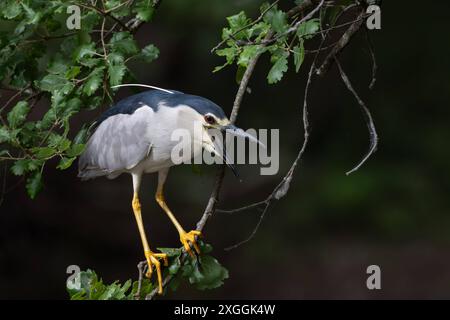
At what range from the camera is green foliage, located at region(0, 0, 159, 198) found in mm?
2646

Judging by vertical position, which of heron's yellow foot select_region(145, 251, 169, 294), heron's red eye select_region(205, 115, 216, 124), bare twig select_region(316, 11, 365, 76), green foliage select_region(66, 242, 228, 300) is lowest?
green foliage select_region(66, 242, 228, 300)

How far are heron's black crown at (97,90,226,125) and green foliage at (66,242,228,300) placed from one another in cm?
43

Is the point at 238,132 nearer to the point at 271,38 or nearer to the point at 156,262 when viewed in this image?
the point at 271,38

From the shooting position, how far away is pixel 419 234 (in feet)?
19.4

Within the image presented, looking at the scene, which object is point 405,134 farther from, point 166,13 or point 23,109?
point 23,109

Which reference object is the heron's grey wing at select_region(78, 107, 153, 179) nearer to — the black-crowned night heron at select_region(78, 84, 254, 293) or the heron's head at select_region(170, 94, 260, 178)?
the black-crowned night heron at select_region(78, 84, 254, 293)

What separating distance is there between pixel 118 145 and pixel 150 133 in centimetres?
17

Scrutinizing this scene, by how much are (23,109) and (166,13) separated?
2.80 m

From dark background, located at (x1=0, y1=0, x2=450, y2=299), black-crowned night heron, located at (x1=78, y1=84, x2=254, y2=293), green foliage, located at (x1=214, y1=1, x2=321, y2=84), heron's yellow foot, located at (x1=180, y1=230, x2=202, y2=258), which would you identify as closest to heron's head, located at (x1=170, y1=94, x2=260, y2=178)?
black-crowned night heron, located at (x1=78, y1=84, x2=254, y2=293)

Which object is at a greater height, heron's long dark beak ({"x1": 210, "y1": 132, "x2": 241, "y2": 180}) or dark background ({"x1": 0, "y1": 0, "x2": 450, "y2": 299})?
dark background ({"x1": 0, "y1": 0, "x2": 450, "y2": 299})

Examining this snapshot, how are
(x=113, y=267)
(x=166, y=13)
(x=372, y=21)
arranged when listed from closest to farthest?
(x=372, y=21)
(x=166, y=13)
(x=113, y=267)

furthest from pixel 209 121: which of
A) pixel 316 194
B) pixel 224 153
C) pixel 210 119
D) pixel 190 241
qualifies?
pixel 316 194

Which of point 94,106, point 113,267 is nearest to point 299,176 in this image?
point 113,267

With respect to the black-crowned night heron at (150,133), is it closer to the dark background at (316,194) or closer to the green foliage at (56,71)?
the green foliage at (56,71)
